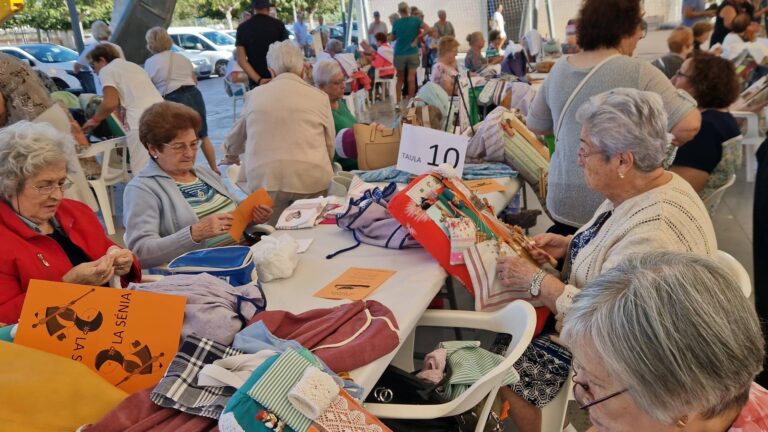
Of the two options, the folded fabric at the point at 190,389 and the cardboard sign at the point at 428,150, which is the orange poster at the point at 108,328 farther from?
the cardboard sign at the point at 428,150

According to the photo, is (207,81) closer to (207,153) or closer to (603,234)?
(207,153)

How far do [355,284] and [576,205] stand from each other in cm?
115

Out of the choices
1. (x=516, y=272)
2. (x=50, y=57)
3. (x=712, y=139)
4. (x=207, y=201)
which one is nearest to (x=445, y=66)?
(x=712, y=139)

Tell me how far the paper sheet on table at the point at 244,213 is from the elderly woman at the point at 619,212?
115 centimetres

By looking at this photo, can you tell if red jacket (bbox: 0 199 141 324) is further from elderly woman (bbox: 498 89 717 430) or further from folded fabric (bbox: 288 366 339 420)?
elderly woman (bbox: 498 89 717 430)

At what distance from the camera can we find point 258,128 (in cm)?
354

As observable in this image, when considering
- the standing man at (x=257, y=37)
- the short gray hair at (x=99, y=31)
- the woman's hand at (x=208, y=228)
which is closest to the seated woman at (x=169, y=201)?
the woman's hand at (x=208, y=228)

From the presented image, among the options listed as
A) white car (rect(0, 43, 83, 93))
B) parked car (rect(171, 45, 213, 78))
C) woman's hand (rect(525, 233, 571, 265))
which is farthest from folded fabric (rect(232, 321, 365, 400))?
parked car (rect(171, 45, 213, 78))

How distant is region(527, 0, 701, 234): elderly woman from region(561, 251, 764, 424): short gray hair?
65.2 inches

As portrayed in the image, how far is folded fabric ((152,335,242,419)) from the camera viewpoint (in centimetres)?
129

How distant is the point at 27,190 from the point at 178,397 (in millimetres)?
1114

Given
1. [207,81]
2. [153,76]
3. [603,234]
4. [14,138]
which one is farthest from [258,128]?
[207,81]

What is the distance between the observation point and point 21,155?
6.47 ft

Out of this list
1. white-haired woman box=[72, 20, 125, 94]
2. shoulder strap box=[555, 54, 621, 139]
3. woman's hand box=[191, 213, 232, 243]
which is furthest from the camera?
white-haired woman box=[72, 20, 125, 94]
